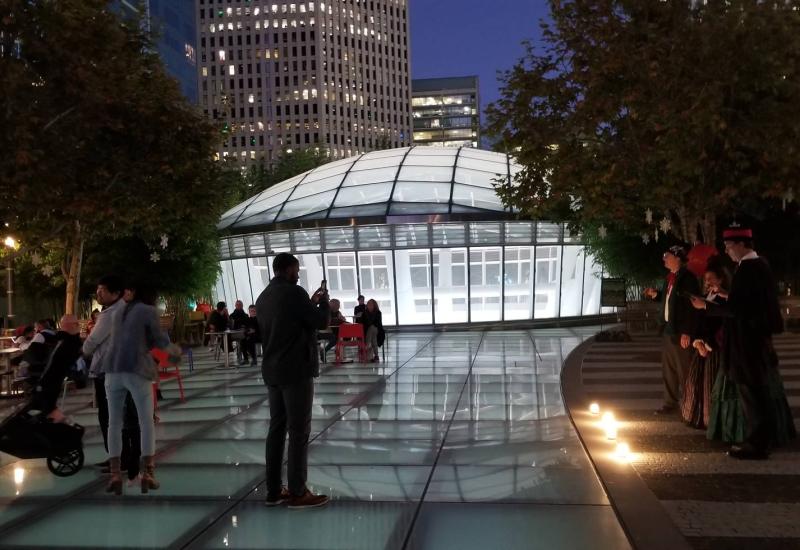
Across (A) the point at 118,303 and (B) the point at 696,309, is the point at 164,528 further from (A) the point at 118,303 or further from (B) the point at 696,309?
(B) the point at 696,309

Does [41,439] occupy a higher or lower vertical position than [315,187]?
lower

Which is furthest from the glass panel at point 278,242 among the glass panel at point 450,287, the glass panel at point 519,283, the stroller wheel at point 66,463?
the stroller wheel at point 66,463

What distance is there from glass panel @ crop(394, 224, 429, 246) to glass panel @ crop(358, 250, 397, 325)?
45.7 inches

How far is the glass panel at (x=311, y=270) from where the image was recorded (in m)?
33.9

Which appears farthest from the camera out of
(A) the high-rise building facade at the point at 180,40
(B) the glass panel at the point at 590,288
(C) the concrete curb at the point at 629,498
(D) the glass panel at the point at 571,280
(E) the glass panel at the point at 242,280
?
(A) the high-rise building facade at the point at 180,40

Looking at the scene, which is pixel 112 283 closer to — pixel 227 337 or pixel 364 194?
pixel 227 337

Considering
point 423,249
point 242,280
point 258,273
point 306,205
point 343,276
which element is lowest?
point 242,280

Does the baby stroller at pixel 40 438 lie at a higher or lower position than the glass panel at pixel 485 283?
higher

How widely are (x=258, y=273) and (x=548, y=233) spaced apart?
40.6ft

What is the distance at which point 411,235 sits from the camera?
32.0 metres

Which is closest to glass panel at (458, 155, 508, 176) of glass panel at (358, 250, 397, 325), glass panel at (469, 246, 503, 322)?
glass panel at (469, 246, 503, 322)

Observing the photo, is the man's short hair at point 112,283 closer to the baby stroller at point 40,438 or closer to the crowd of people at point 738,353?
the baby stroller at point 40,438

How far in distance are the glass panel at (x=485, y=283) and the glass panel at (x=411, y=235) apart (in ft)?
7.32

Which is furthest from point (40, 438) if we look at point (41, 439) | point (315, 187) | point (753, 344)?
point (315, 187)
